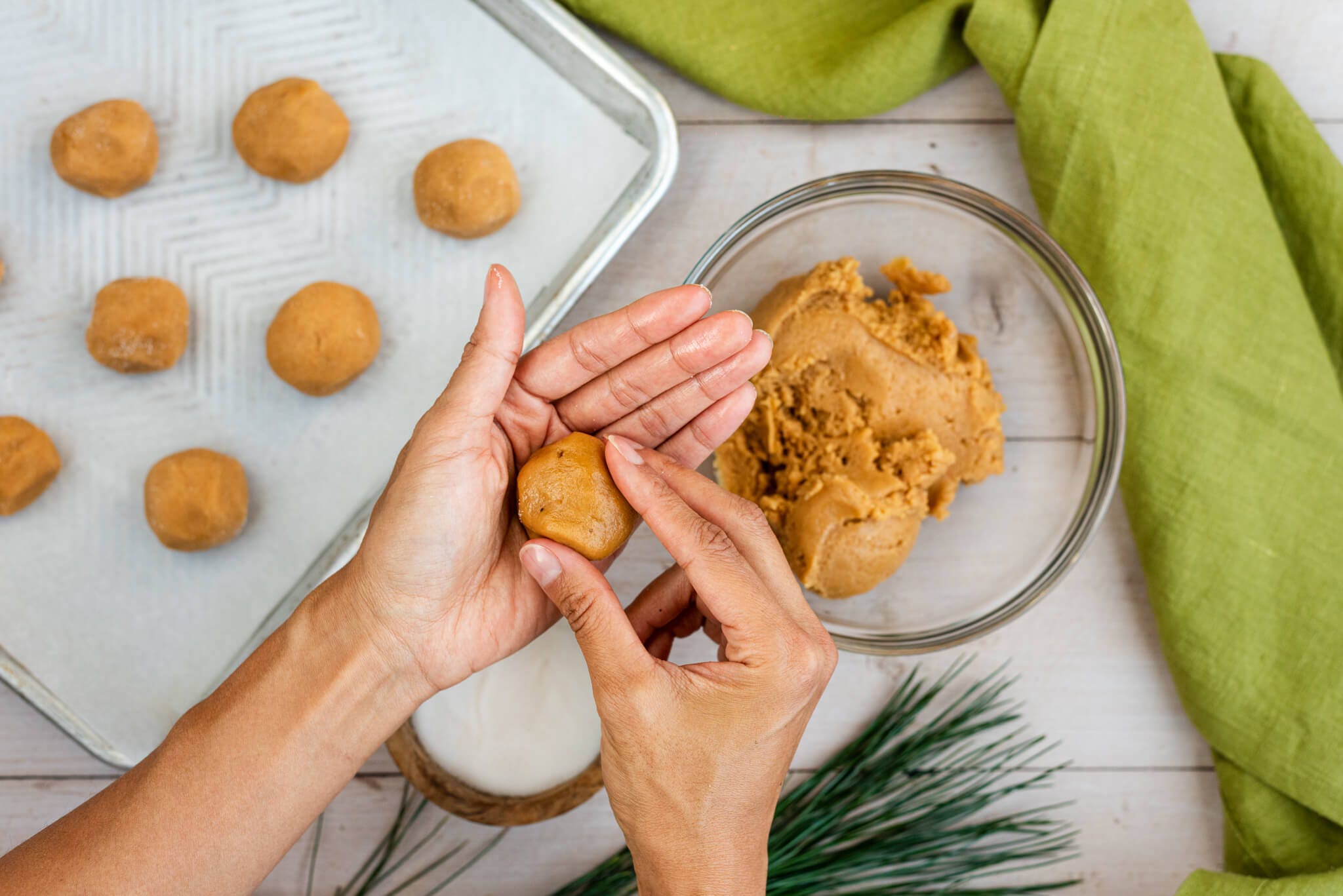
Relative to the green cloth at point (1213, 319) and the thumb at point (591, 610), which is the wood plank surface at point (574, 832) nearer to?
the green cloth at point (1213, 319)

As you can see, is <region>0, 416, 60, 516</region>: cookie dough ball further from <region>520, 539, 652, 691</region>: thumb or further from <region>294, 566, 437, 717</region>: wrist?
<region>520, 539, 652, 691</region>: thumb

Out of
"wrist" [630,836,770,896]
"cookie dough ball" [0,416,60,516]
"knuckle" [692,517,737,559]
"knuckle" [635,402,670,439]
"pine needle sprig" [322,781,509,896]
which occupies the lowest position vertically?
"pine needle sprig" [322,781,509,896]

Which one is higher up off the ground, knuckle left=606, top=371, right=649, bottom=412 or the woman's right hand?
knuckle left=606, top=371, right=649, bottom=412

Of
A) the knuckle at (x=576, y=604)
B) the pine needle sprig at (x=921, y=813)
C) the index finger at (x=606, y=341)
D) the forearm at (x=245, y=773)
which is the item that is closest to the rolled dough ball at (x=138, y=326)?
the forearm at (x=245, y=773)

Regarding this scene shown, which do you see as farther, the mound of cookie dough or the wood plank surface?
the wood plank surface

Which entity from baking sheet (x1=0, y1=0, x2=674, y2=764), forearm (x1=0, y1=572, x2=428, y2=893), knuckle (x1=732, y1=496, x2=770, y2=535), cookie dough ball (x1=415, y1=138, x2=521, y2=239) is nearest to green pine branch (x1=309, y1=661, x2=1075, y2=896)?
forearm (x1=0, y1=572, x2=428, y2=893)

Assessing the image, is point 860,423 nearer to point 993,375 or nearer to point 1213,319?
point 993,375

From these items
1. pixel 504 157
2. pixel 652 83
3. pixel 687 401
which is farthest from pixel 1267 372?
pixel 504 157
